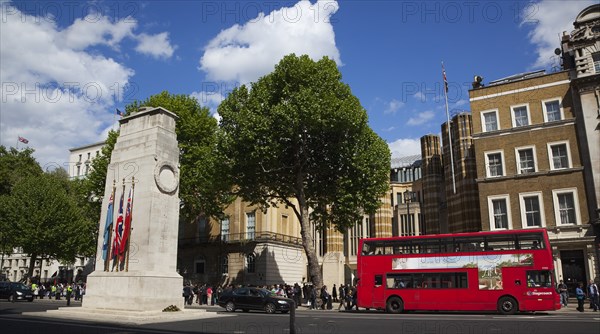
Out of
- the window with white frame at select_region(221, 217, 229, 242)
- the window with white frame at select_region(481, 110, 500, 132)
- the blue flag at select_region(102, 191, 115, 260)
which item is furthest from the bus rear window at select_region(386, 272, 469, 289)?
the window with white frame at select_region(221, 217, 229, 242)

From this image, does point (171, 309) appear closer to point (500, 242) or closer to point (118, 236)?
point (118, 236)

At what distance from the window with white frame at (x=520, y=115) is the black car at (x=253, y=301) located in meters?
21.1

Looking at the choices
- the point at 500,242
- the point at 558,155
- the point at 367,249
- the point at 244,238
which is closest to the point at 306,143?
the point at 367,249

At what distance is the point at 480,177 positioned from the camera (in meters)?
31.9

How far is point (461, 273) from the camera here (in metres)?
21.5

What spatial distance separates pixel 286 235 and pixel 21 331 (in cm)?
3390

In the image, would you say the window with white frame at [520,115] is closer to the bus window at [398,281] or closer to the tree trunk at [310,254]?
the bus window at [398,281]

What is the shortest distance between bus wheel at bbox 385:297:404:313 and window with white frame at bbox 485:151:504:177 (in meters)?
14.1

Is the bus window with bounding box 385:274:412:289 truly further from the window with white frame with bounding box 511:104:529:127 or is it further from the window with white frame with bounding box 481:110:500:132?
the window with white frame with bounding box 511:104:529:127

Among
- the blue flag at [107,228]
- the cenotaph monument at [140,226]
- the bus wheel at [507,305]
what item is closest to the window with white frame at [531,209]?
the bus wheel at [507,305]

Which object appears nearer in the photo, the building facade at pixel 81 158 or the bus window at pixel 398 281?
the bus window at pixel 398 281

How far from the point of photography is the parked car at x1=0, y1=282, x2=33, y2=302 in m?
31.3

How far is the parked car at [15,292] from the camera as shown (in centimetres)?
3130

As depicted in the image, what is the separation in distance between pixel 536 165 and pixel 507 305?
43.8 ft
